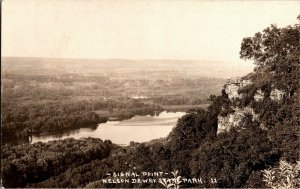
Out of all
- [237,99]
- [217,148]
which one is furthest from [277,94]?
[217,148]

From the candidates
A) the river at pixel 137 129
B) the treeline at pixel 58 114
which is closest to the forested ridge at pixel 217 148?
the river at pixel 137 129

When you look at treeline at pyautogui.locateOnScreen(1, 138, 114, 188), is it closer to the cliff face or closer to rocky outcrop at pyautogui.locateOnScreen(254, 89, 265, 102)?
the cliff face

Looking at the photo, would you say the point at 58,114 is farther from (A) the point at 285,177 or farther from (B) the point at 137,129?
(A) the point at 285,177

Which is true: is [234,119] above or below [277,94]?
below

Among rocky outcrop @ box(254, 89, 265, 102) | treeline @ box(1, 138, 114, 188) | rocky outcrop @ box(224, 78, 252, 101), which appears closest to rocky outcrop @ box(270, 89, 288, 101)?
rocky outcrop @ box(254, 89, 265, 102)

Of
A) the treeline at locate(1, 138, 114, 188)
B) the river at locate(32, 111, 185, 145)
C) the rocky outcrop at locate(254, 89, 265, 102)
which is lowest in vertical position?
the treeline at locate(1, 138, 114, 188)

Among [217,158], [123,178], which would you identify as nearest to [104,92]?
[123,178]
